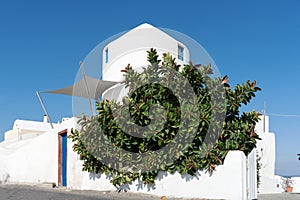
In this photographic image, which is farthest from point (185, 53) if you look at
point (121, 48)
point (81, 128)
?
point (81, 128)

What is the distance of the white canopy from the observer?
16062 millimetres

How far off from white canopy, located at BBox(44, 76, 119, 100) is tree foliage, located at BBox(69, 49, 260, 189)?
4609 millimetres

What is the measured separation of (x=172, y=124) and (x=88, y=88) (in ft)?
23.6

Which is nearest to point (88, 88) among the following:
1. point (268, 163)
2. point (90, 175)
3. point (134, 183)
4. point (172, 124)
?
point (90, 175)

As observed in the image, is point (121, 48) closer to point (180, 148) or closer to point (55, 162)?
point (55, 162)

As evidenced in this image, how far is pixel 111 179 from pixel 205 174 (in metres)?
2.95

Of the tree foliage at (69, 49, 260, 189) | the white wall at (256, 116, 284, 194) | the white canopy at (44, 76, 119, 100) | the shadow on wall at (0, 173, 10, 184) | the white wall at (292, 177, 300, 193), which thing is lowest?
the white wall at (292, 177, 300, 193)

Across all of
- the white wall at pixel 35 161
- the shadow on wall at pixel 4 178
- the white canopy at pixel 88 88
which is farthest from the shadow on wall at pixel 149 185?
the shadow on wall at pixel 4 178

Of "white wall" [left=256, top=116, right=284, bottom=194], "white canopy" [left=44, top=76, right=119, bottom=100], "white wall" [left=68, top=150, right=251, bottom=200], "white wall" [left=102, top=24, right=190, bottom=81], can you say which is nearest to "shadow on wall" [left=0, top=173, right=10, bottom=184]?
"white canopy" [left=44, top=76, right=119, bottom=100]

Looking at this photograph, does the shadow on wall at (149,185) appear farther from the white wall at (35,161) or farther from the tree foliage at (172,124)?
the white wall at (35,161)

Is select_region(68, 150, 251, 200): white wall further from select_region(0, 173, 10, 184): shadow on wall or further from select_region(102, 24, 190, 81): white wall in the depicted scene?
select_region(0, 173, 10, 184): shadow on wall

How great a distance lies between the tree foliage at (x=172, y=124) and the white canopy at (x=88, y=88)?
15.1 ft

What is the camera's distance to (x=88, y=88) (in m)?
16.6

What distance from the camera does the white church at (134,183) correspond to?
9750mm
